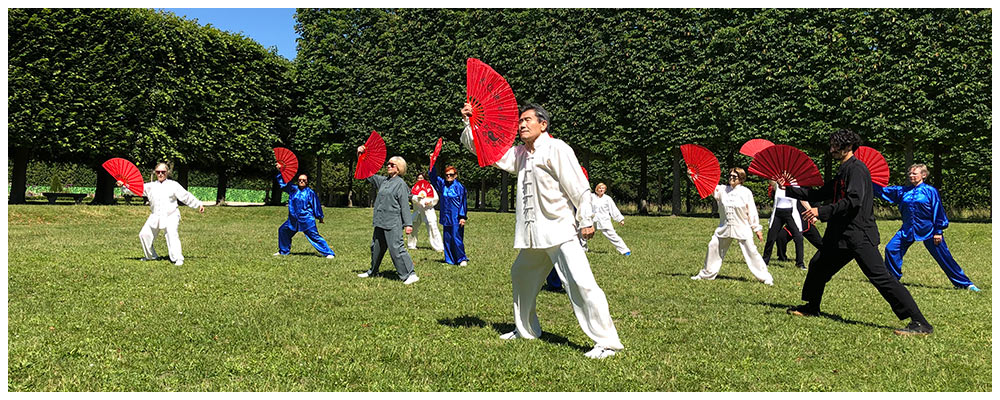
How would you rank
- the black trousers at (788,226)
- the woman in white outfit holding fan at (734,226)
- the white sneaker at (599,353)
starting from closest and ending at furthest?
the white sneaker at (599,353) < the woman in white outfit holding fan at (734,226) < the black trousers at (788,226)

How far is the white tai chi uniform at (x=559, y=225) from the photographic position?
5.42 metres

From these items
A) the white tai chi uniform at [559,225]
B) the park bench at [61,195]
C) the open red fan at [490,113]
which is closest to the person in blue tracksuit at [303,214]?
the open red fan at [490,113]

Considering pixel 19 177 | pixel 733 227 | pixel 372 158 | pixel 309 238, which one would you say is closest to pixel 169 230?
pixel 309 238

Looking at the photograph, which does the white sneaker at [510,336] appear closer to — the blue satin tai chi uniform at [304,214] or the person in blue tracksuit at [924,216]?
the person in blue tracksuit at [924,216]

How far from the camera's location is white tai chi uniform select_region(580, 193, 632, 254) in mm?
14289

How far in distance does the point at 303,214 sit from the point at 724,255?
24.7 ft

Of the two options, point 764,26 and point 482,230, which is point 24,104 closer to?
point 482,230

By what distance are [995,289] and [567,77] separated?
21898 millimetres

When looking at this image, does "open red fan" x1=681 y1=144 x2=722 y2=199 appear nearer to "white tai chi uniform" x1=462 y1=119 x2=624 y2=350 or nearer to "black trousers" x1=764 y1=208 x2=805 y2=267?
"black trousers" x1=764 y1=208 x2=805 y2=267

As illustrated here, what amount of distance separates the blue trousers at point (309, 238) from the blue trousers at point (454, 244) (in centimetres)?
234

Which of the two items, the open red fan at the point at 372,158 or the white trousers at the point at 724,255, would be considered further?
the open red fan at the point at 372,158

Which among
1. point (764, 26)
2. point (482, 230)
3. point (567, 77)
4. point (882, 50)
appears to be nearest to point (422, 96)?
point (567, 77)

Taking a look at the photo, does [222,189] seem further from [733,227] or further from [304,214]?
[733,227]

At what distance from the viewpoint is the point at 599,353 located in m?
5.32
